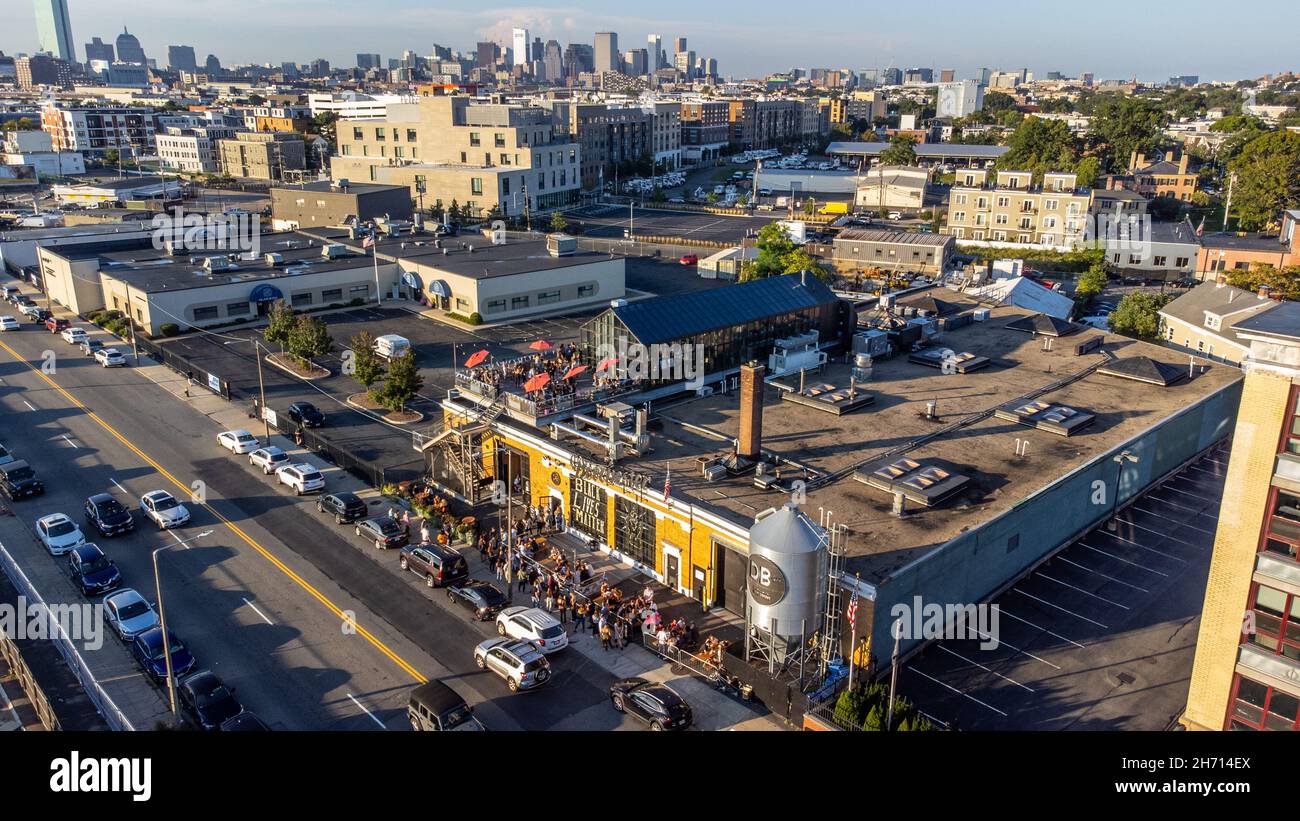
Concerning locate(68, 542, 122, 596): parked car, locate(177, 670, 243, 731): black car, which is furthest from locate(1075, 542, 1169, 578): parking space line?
locate(68, 542, 122, 596): parked car

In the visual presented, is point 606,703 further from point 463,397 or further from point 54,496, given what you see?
point 54,496

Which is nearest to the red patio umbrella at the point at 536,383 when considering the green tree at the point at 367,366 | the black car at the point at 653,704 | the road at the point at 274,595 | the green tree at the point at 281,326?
the road at the point at 274,595

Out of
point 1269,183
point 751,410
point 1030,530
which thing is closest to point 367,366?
point 751,410

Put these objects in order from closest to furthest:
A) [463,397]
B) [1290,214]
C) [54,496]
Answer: [54,496] → [463,397] → [1290,214]

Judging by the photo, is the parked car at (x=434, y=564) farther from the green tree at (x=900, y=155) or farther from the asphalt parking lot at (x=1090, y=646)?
the green tree at (x=900, y=155)

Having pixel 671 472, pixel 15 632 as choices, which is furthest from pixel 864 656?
pixel 15 632

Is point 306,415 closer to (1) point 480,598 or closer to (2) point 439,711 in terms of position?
(1) point 480,598

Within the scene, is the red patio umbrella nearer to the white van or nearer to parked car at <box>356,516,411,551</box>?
parked car at <box>356,516,411,551</box>
